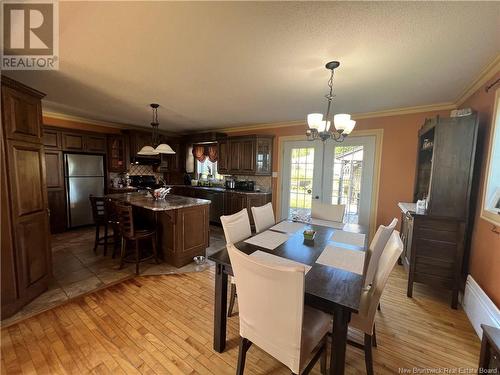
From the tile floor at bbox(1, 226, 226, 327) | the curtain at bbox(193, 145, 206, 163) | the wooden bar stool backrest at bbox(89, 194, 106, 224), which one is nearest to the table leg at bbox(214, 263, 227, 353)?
the tile floor at bbox(1, 226, 226, 327)

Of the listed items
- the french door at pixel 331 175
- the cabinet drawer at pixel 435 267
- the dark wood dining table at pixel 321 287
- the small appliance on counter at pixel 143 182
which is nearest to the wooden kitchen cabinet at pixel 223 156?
the french door at pixel 331 175

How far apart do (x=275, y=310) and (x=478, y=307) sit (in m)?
2.14

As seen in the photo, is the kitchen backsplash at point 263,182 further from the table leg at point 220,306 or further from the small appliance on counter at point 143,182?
the table leg at point 220,306

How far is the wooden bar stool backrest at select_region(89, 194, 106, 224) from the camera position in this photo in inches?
131

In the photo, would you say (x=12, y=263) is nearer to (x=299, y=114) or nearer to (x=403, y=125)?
(x=299, y=114)

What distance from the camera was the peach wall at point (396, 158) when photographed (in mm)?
3422

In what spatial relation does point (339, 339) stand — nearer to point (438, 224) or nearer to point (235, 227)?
point (235, 227)

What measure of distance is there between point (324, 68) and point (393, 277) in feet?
9.30

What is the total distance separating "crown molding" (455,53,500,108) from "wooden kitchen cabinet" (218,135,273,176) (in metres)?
3.08

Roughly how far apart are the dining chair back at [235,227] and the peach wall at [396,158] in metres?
2.80

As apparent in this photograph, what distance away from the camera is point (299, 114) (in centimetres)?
392

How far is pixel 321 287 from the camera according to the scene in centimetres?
124

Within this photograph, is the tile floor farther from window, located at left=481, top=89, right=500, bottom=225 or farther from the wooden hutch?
window, located at left=481, top=89, right=500, bottom=225

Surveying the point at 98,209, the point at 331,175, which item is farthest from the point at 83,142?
the point at 331,175
